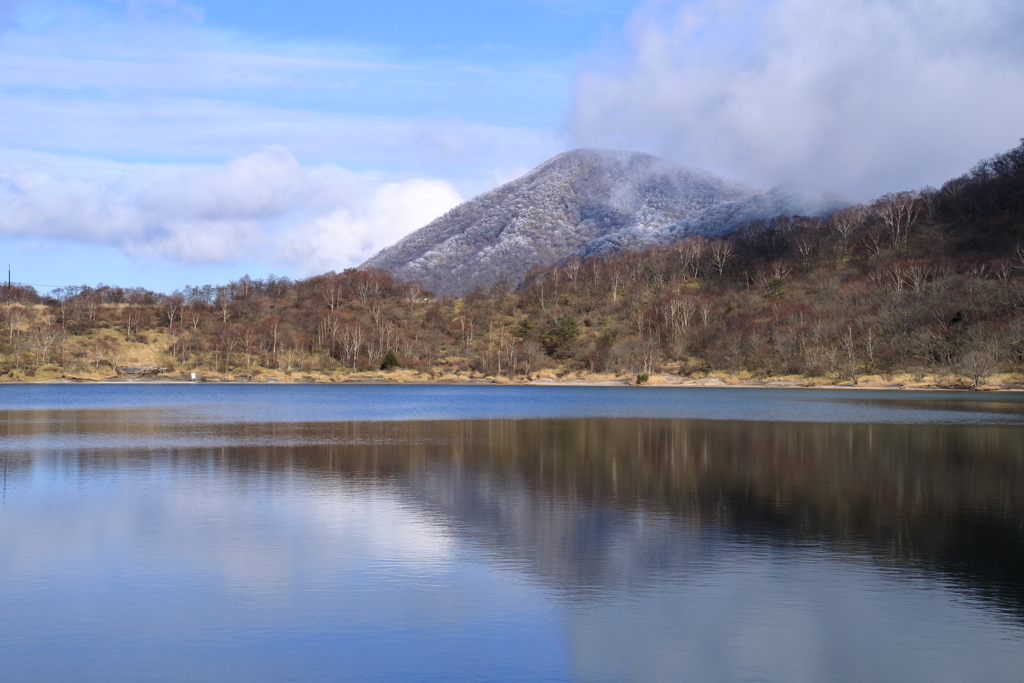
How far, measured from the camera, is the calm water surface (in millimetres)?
11922

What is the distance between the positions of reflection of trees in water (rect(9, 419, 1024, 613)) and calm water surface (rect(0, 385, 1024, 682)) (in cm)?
12

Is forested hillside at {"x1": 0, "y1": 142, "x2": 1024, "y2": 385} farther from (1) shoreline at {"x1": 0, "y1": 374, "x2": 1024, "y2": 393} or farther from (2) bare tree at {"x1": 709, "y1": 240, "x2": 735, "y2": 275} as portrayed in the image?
(1) shoreline at {"x1": 0, "y1": 374, "x2": 1024, "y2": 393}

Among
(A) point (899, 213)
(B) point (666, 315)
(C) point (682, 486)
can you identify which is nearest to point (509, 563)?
A: (C) point (682, 486)

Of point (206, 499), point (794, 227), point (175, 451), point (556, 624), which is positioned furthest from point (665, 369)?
point (556, 624)

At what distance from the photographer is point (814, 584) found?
1549cm

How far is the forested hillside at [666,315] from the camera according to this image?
119588mm

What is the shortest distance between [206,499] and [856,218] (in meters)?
184

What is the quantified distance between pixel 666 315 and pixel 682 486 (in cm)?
12154

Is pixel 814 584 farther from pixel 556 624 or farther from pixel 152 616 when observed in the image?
pixel 152 616

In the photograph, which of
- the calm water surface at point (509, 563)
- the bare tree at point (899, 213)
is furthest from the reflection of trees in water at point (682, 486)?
the bare tree at point (899, 213)

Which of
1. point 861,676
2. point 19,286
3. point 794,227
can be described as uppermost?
point 794,227

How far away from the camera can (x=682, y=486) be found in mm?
26094

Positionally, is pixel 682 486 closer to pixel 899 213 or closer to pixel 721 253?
pixel 721 253

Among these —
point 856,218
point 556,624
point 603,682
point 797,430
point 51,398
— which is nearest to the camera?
point 603,682
